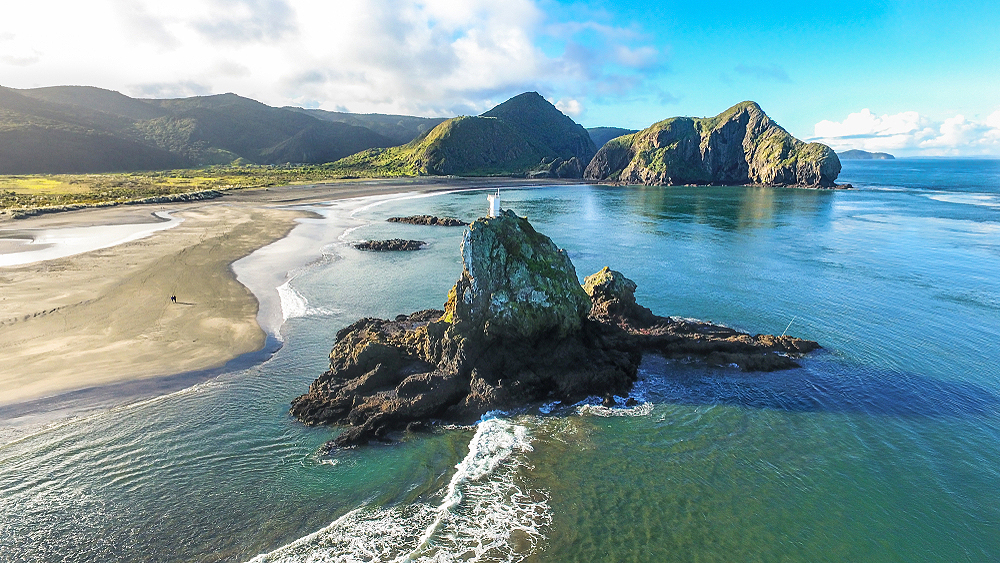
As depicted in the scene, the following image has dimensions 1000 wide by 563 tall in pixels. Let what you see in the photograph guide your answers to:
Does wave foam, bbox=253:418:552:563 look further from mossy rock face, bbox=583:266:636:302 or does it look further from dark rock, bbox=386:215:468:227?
dark rock, bbox=386:215:468:227

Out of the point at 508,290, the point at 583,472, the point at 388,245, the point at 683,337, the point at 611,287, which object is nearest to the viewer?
the point at 583,472

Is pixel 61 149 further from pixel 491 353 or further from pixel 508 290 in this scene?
pixel 491 353

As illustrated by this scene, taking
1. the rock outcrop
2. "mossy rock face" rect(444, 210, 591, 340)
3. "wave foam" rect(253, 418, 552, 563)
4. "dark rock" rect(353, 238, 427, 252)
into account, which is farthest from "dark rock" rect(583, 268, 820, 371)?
the rock outcrop

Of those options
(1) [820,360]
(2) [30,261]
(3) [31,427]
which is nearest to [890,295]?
(1) [820,360]

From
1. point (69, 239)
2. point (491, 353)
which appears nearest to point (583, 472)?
point (491, 353)

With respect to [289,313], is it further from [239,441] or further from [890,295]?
[890,295]

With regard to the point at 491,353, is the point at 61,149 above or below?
above
